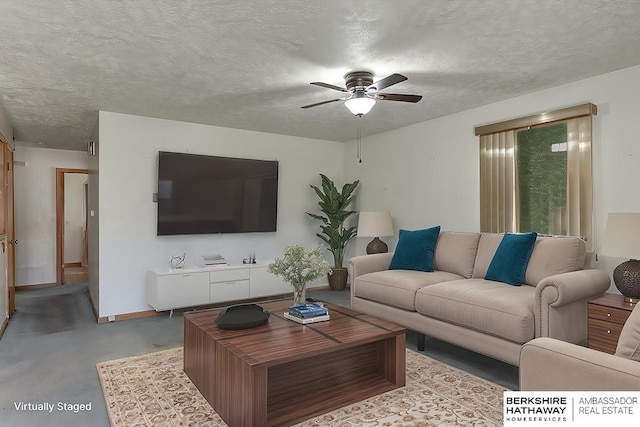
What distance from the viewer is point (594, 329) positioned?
8.67 feet

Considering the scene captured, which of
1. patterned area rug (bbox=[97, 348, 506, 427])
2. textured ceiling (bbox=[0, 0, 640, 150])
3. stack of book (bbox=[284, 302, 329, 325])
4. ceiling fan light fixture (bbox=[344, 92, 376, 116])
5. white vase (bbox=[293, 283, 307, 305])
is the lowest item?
patterned area rug (bbox=[97, 348, 506, 427])

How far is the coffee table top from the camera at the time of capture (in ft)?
7.02

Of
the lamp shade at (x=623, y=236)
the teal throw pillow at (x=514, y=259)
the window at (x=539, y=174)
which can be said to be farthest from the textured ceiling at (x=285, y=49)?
the teal throw pillow at (x=514, y=259)

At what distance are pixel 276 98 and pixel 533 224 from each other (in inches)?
111

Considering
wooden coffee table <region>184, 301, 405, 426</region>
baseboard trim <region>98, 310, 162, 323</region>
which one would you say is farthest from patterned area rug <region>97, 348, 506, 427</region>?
baseboard trim <region>98, 310, 162, 323</region>

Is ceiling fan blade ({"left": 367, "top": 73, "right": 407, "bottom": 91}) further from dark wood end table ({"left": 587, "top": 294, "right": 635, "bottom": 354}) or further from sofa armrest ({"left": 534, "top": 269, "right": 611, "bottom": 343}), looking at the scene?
dark wood end table ({"left": 587, "top": 294, "right": 635, "bottom": 354})

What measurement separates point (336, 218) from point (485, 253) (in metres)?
2.63

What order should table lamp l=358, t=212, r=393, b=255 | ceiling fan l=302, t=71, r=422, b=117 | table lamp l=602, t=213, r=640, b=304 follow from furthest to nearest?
table lamp l=358, t=212, r=393, b=255 → ceiling fan l=302, t=71, r=422, b=117 → table lamp l=602, t=213, r=640, b=304

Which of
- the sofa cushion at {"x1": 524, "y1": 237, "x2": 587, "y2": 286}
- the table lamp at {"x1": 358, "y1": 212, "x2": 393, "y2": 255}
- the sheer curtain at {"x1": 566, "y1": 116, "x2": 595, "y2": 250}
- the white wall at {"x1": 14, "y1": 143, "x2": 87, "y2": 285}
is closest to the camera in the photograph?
the sofa cushion at {"x1": 524, "y1": 237, "x2": 587, "y2": 286}

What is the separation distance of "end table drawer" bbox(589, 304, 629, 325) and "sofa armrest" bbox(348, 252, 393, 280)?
6.42 ft

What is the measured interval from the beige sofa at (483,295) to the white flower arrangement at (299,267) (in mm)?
1000

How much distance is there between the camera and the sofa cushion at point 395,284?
11.3 ft

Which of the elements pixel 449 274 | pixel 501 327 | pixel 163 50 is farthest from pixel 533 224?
pixel 163 50

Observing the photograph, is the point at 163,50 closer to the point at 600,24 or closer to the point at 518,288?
the point at 600,24
